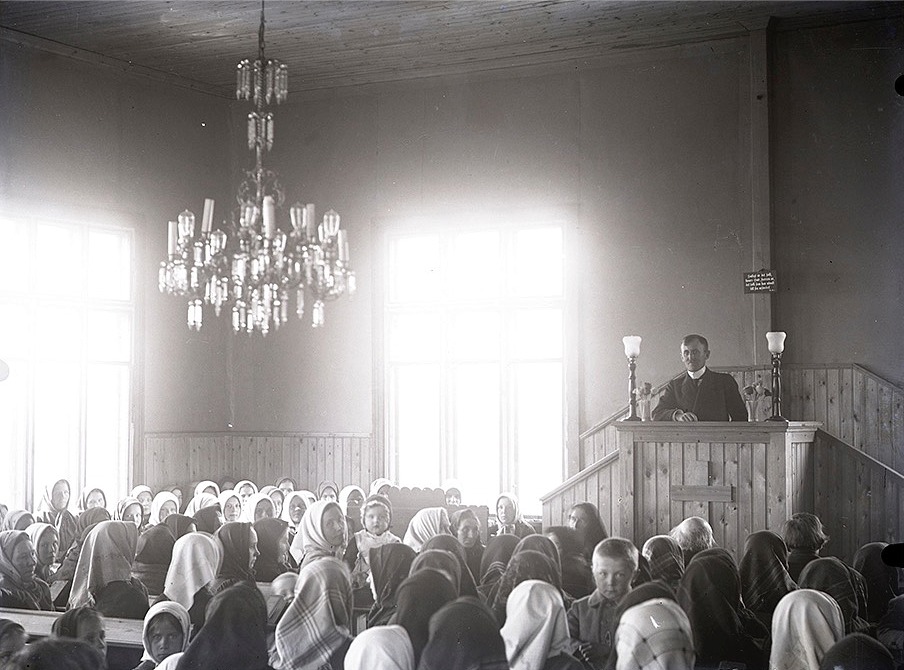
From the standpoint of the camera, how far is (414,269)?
34.3 feet

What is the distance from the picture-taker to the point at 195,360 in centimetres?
1066

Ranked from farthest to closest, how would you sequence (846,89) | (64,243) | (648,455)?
(64,243)
(846,89)
(648,455)

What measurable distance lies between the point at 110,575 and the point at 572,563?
242 cm

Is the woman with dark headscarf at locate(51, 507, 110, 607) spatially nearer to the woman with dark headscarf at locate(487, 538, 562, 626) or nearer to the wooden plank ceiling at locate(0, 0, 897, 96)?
the woman with dark headscarf at locate(487, 538, 562, 626)

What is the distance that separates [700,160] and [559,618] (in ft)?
18.4

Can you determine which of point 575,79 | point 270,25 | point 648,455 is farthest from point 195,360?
point 648,455

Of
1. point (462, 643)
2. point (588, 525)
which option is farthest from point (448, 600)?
point (588, 525)

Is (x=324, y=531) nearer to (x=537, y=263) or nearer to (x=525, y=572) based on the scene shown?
(x=525, y=572)

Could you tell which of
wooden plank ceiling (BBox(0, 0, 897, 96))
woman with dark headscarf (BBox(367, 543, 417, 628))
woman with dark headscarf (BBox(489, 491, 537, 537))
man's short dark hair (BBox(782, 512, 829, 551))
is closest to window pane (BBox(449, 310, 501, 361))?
wooden plank ceiling (BBox(0, 0, 897, 96))

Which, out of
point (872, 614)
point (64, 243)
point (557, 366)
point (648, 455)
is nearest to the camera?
point (872, 614)

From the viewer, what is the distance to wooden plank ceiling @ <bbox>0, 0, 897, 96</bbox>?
851 cm

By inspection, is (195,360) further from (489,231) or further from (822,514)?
(822,514)

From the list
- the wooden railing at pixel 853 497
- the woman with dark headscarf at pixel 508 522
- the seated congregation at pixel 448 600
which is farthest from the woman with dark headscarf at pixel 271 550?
the wooden railing at pixel 853 497

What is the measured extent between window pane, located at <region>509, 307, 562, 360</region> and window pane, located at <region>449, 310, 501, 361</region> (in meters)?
0.18
